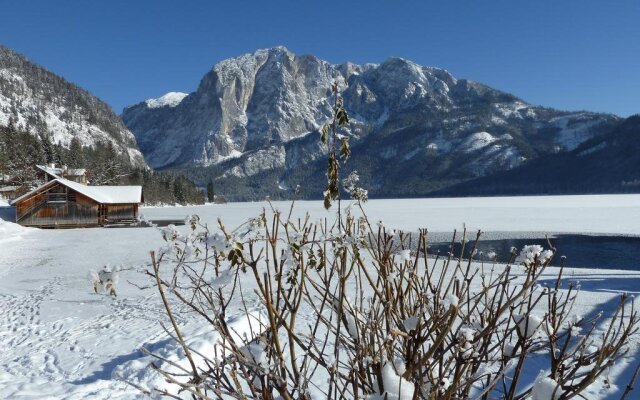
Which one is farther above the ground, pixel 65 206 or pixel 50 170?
pixel 50 170

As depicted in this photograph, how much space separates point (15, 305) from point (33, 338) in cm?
349

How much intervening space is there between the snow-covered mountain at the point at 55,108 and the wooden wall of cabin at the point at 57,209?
112m

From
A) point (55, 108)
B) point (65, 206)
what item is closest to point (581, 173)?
point (65, 206)

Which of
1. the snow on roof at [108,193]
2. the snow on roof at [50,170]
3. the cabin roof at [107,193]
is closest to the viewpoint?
the cabin roof at [107,193]

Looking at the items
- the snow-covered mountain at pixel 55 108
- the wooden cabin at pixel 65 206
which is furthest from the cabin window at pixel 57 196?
the snow-covered mountain at pixel 55 108

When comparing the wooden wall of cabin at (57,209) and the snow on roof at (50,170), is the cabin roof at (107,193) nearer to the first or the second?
the wooden wall of cabin at (57,209)

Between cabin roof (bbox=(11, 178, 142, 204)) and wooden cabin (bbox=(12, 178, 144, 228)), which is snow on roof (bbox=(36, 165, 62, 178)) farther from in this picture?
wooden cabin (bbox=(12, 178, 144, 228))

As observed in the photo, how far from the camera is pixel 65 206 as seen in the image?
36.9 metres

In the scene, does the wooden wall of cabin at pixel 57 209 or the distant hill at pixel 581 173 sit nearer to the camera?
the wooden wall of cabin at pixel 57 209

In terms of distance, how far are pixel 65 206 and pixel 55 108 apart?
13829cm

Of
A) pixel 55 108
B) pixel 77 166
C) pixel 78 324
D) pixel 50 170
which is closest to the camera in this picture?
pixel 78 324

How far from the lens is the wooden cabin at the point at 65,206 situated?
1395 inches

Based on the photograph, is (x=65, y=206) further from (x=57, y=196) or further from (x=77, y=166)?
(x=77, y=166)

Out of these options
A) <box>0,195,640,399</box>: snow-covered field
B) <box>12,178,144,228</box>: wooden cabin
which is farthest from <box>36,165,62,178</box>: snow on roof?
<box>0,195,640,399</box>: snow-covered field
